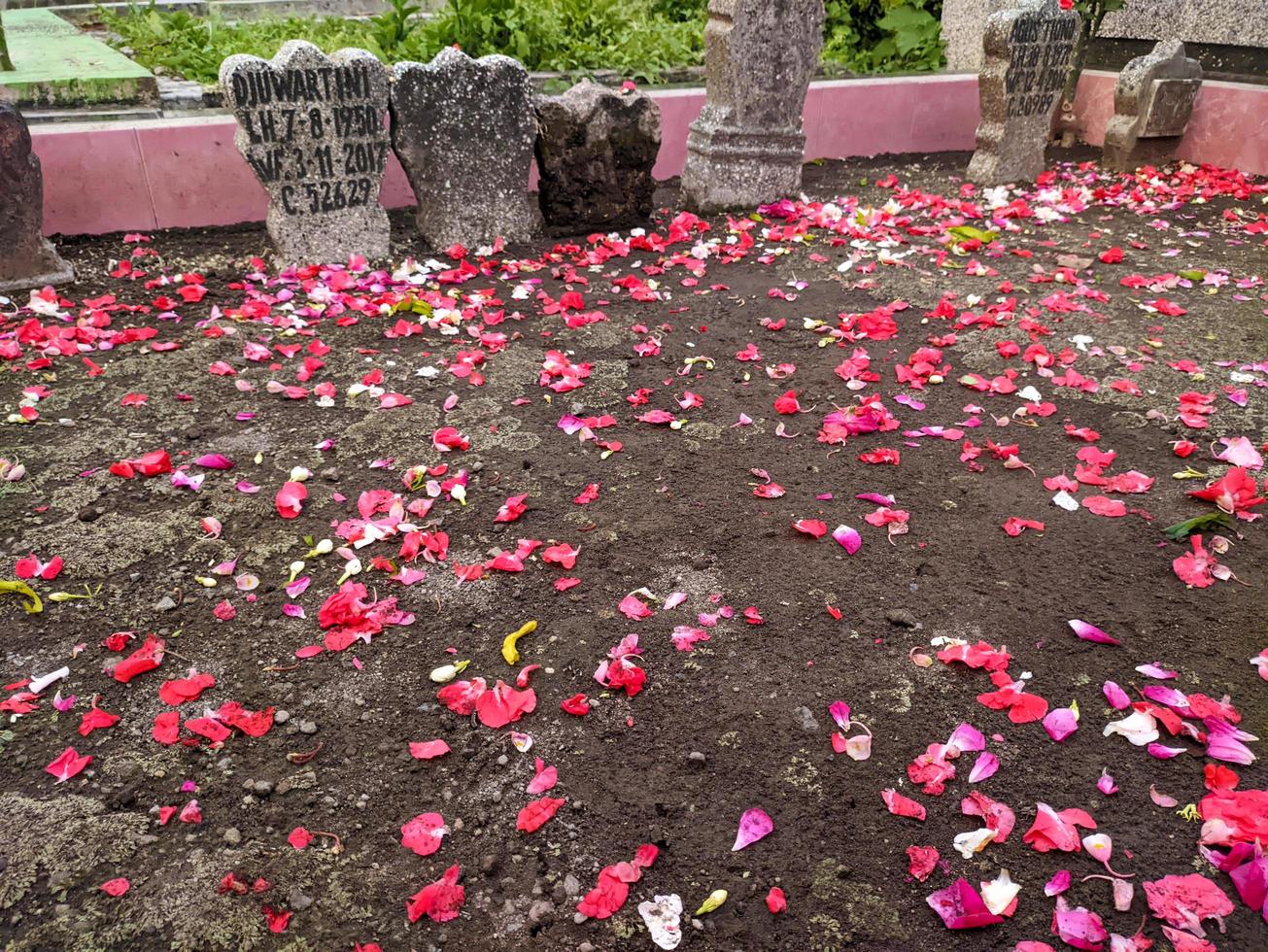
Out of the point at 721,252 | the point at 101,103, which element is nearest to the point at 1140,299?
the point at 721,252

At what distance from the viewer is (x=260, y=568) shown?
94.3 inches

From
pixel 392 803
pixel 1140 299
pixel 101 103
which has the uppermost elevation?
pixel 101 103

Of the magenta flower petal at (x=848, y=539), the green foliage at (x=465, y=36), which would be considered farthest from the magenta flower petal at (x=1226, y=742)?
the green foliage at (x=465, y=36)

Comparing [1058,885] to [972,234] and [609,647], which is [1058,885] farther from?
[972,234]

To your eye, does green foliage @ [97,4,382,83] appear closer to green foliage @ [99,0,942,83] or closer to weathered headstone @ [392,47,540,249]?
green foliage @ [99,0,942,83]

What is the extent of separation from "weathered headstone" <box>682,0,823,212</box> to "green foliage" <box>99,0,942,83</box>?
1.33m

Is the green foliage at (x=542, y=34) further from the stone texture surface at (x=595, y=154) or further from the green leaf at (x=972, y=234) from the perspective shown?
the green leaf at (x=972, y=234)

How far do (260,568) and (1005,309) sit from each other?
10.6 ft

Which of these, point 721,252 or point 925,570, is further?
point 721,252

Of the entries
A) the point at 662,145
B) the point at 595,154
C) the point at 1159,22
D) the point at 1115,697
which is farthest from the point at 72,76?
the point at 1159,22

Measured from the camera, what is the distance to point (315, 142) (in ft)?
13.8

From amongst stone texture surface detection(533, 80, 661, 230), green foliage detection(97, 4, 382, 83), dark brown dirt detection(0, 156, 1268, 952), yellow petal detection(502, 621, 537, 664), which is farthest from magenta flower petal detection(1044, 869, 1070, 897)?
green foliage detection(97, 4, 382, 83)

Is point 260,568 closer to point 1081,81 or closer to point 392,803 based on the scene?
point 392,803

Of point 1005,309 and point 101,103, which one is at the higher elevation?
point 101,103
